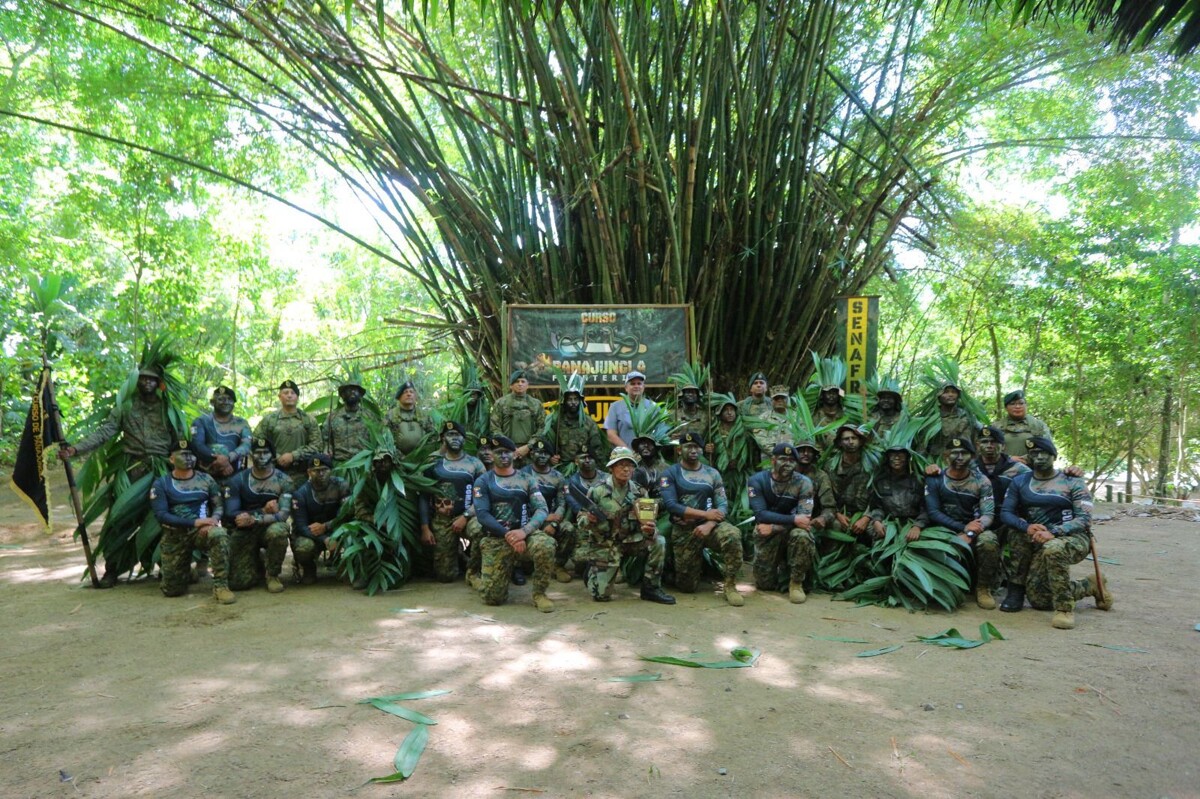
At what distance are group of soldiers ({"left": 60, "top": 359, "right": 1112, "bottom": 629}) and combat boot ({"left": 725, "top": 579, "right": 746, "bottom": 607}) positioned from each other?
0.01 meters

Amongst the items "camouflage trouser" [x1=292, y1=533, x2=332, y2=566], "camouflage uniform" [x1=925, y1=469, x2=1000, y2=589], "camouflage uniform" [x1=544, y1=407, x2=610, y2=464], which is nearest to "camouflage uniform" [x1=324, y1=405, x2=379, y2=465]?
"camouflage trouser" [x1=292, y1=533, x2=332, y2=566]

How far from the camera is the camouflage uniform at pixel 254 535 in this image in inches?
222

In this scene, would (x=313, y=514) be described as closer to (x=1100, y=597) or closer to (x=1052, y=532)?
(x=1052, y=532)

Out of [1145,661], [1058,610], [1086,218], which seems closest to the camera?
[1145,661]

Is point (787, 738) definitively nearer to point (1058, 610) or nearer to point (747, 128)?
point (1058, 610)

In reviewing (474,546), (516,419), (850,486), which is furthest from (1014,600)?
(516,419)

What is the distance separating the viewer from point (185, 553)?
5484 millimetres

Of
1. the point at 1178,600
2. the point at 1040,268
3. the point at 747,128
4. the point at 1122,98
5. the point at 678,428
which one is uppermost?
the point at 1122,98

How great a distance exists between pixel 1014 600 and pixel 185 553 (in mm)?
5412

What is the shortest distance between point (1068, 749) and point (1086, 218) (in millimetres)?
10122

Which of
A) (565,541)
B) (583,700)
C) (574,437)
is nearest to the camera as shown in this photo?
(583,700)

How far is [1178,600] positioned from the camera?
5363mm

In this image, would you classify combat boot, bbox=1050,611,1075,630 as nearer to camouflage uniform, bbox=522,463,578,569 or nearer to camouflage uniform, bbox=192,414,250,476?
camouflage uniform, bbox=522,463,578,569

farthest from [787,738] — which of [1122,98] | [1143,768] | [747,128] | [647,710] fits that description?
[1122,98]
